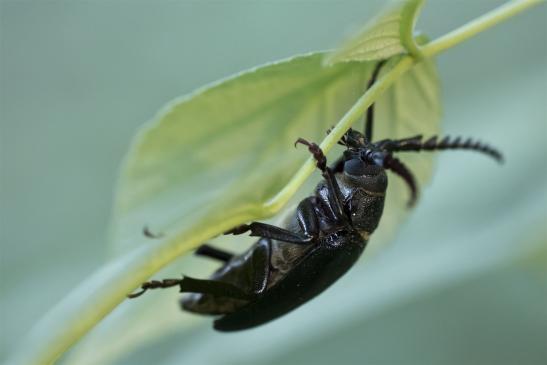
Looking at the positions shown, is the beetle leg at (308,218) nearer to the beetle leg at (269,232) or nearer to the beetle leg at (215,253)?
the beetle leg at (269,232)


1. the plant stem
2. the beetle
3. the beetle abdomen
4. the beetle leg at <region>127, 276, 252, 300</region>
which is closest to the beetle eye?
the beetle

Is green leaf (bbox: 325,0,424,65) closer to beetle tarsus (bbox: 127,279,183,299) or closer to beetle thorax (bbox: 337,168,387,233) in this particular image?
beetle thorax (bbox: 337,168,387,233)

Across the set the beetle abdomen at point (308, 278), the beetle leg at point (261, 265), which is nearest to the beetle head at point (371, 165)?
the beetle abdomen at point (308, 278)

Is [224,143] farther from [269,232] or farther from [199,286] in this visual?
[199,286]

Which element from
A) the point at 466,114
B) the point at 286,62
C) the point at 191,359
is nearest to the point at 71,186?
the point at 191,359

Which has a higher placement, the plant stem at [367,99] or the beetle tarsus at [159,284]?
the beetle tarsus at [159,284]

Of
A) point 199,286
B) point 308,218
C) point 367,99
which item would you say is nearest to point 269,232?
point 308,218

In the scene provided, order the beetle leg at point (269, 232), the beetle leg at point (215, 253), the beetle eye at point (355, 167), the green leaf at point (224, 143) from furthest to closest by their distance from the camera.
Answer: the beetle leg at point (215, 253) → the beetle eye at point (355, 167) → the beetle leg at point (269, 232) → the green leaf at point (224, 143)

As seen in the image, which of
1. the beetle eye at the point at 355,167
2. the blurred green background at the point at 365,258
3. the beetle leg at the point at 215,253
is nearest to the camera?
the beetle eye at the point at 355,167

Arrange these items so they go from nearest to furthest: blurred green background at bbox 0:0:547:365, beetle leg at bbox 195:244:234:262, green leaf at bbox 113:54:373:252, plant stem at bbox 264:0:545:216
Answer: plant stem at bbox 264:0:545:216
green leaf at bbox 113:54:373:252
beetle leg at bbox 195:244:234:262
blurred green background at bbox 0:0:547:365
